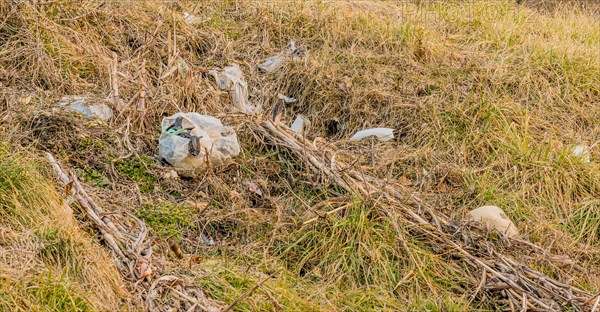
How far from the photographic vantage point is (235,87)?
484cm

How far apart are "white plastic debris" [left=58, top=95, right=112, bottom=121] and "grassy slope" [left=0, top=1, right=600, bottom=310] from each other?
0.12 meters

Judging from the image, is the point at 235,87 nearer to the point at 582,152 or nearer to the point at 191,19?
the point at 191,19

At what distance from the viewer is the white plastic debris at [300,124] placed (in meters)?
4.70

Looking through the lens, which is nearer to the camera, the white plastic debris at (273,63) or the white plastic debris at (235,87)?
the white plastic debris at (235,87)

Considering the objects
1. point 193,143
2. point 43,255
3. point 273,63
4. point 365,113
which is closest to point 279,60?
point 273,63

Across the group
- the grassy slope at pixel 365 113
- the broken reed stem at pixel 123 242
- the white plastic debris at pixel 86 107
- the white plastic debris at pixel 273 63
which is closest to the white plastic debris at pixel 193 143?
the grassy slope at pixel 365 113

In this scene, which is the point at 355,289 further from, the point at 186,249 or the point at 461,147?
the point at 461,147

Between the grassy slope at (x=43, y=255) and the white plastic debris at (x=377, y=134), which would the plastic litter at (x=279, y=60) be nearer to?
the white plastic debris at (x=377, y=134)

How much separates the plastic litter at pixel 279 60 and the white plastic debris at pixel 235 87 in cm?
27

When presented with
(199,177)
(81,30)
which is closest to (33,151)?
(199,177)

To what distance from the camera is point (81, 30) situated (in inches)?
191

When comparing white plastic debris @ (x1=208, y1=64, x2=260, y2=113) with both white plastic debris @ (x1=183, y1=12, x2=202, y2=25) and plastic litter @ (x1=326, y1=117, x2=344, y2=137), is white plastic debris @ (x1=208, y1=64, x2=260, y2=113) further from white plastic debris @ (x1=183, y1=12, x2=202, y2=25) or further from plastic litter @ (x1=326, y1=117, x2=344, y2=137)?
white plastic debris @ (x1=183, y1=12, x2=202, y2=25)

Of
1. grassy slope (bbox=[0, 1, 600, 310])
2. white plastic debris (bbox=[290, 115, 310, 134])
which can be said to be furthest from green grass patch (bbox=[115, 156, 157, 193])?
white plastic debris (bbox=[290, 115, 310, 134])

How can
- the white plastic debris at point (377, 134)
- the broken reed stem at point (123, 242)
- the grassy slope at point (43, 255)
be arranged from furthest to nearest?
1. the white plastic debris at point (377, 134)
2. the broken reed stem at point (123, 242)
3. the grassy slope at point (43, 255)
